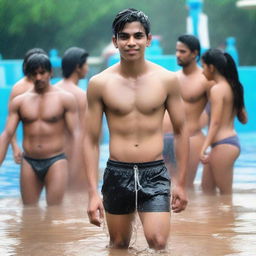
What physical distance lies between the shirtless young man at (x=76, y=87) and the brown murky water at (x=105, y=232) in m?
0.59

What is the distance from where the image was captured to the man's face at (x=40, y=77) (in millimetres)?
9170

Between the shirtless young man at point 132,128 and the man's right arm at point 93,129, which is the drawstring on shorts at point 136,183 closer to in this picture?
the shirtless young man at point 132,128

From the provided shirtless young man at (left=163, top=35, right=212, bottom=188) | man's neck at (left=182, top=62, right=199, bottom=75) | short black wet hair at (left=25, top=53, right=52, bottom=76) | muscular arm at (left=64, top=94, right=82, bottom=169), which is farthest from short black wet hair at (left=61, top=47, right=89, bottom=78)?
short black wet hair at (left=25, top=53, right=52, bottom=76)

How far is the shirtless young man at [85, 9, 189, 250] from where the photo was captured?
609cm

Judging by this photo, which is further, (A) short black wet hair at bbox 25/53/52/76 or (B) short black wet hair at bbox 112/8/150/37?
(A) short black wet hair at bbox 25/53/52/76

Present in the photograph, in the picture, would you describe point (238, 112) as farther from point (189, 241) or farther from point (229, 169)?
point (189, 241)

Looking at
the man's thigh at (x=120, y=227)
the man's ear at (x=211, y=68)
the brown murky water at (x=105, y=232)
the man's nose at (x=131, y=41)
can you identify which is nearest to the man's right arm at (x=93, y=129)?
the man's thigh at (x=120, y=227)

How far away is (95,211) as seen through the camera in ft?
19.5

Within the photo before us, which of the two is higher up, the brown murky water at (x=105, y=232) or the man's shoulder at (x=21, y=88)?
the man's shoulder at (x=21, y=88)

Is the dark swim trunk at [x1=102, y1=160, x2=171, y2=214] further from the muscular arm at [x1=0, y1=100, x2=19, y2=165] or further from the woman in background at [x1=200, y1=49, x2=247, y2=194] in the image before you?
the woman in background at [x1=200, y1=49, x2=247, y2=194]

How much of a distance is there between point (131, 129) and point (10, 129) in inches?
117

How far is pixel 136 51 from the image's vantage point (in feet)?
19.8

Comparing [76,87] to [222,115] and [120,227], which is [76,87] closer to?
[222,115]

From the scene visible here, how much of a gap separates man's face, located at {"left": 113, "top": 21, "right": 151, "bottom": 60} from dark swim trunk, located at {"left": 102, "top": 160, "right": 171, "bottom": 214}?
0.79 metres
